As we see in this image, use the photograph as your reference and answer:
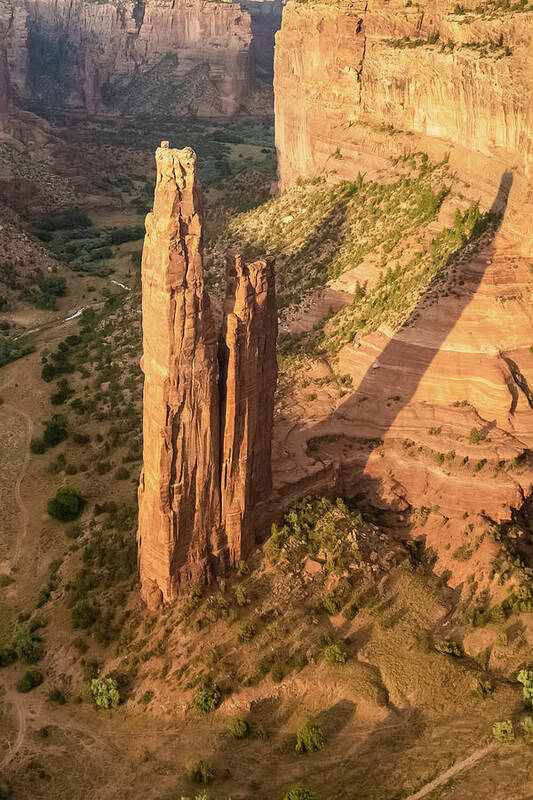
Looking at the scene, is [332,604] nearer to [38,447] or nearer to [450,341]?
[450,341]

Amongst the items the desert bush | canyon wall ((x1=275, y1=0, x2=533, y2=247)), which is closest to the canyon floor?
the desert bush

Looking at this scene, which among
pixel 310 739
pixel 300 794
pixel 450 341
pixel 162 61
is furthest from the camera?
pixel 162 61

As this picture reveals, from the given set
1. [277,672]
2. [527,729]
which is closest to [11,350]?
[277,672]

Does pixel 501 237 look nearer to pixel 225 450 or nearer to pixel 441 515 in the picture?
pixel 441 515

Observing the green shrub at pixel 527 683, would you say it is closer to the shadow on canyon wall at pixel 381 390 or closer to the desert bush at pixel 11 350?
the shadow on canyon wall at pixel 381 390

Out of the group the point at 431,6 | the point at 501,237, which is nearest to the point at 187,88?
the point at 431,6

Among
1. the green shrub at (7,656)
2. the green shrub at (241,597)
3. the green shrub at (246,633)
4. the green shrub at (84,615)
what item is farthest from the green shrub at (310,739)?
the green shrub at (7,656)
